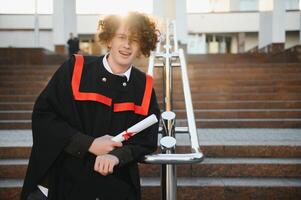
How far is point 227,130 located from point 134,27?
14.6ft

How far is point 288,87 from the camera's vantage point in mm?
8109

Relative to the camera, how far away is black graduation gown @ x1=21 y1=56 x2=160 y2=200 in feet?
6.21

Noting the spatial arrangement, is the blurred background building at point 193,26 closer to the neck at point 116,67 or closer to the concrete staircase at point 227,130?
the concrete staircase at point 227,130

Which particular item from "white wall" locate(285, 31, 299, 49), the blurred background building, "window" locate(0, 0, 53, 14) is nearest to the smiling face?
the blurred background building

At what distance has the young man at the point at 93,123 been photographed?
188cm

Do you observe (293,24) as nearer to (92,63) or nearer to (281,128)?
(281,128)

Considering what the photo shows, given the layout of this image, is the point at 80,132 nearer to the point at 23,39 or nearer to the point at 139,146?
the point at 139,146

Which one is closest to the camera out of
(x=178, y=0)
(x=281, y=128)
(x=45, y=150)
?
(x=45, y=150)

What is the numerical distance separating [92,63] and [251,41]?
86.9 feet

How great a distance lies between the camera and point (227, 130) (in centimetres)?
614

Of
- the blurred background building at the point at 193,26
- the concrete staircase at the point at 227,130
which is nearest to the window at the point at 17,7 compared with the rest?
the blurred background building at the point at 193,26

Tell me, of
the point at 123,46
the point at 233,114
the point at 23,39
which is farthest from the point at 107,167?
the point at 23,39

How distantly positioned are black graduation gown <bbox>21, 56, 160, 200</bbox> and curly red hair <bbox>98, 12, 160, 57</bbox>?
0.18 m

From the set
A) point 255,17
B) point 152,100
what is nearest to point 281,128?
point 152,100
